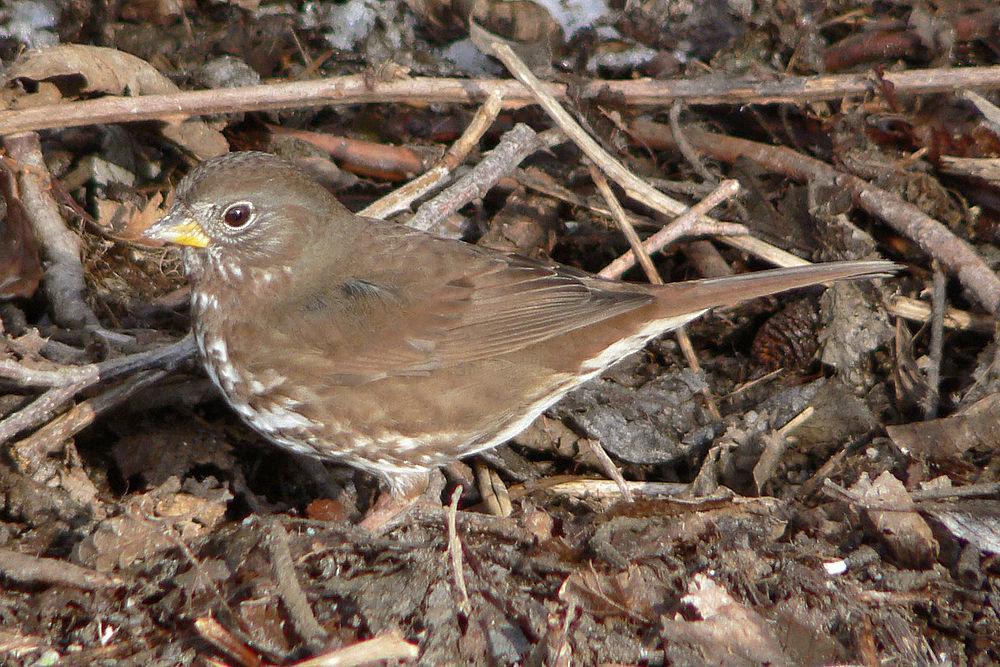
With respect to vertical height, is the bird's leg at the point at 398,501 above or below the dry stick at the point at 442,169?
below

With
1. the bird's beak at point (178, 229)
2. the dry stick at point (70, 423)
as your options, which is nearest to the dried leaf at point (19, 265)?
the dry stick at point (70, 423)

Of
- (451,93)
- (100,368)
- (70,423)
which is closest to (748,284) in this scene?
(451,93)

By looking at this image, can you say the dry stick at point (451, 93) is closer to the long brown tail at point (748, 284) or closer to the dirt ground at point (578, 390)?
the dirt ground at point (578, 390)

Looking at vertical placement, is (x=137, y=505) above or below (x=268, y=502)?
above

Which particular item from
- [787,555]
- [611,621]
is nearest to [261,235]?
[611,621]

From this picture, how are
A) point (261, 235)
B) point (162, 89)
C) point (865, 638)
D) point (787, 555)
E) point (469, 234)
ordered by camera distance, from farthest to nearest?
point (469, 234)
point (162, 89)
point (261, 235)
point (787, 555)
point (865, 638)

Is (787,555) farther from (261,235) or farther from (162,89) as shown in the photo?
(162,89)
